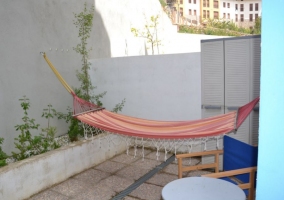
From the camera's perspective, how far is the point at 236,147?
93.7 inches

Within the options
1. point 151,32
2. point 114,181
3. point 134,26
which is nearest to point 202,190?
point 114,181

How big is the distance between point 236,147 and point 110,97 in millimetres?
2695

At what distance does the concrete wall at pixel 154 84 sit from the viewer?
3.79 meters

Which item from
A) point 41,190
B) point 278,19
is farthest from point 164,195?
point 41,190

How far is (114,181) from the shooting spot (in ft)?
10.2

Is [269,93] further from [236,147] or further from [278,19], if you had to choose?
[236,147]

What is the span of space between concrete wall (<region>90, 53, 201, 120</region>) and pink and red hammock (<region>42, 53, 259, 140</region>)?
1.01 m

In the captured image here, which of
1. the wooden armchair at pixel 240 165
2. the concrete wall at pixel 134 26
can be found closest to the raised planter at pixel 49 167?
the wooden armchair at pixel 240 165

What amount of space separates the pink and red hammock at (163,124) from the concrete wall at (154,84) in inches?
39.7

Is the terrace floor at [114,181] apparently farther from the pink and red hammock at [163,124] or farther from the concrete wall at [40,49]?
the concrete wall at [40,49]

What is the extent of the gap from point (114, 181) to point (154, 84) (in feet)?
5.39

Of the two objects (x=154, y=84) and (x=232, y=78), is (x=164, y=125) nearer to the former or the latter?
(x=232, y=78)

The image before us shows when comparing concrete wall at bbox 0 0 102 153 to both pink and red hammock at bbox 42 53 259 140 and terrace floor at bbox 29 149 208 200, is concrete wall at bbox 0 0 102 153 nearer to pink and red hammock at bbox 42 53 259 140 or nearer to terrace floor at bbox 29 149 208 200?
pink and red hammock at bbox 42 53 259 140

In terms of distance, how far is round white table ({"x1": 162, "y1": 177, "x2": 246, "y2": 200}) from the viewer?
1800 mm
